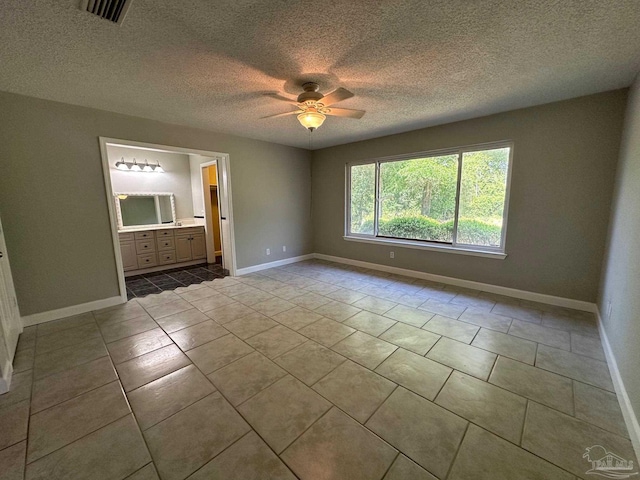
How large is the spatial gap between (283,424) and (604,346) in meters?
2.79

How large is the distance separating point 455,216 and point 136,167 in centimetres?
593

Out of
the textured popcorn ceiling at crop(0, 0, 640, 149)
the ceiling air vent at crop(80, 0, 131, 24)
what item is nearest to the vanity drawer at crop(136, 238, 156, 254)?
the textured popcorn ceiling at crop(0, 0, 640, 149)

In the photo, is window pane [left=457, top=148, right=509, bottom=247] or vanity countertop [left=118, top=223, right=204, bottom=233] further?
vanity countertop [left=118, top=223, right=204, bottom=233]

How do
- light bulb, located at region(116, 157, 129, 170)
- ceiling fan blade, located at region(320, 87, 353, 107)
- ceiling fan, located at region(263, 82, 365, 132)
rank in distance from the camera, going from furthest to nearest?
light bulb, located at region(116, 157, 129, 170) → ceiling fan, located at region(263, 82, 365, 132) → ceiling fan blade, located at region(320, 87, 353, 107)

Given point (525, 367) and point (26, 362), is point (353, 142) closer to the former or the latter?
point (525, 367)

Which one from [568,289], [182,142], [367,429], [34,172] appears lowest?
[367,429]

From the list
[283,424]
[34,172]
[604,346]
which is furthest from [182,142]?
[604,346]

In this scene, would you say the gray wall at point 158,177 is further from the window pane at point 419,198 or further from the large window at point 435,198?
the window pane at point 419,198

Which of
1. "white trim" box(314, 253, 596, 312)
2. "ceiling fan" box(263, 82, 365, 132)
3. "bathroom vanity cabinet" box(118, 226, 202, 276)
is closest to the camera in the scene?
"ceiling fan" box(263, 82, 365, 132)

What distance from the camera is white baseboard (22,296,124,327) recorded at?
2785 millimetres

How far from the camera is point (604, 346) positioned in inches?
86.8

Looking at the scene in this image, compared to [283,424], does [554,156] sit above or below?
above

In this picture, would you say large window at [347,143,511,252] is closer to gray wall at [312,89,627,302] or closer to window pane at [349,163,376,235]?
window pane at [349,163,376,235]

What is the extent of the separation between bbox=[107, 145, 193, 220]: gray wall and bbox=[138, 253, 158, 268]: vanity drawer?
1.24 meters
